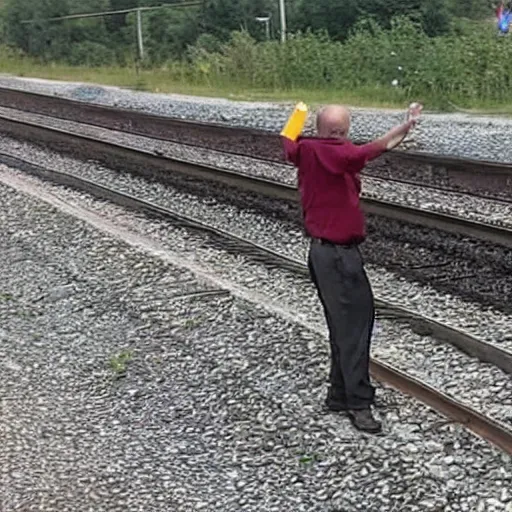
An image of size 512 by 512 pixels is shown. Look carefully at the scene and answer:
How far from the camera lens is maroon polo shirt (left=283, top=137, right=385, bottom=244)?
5.86 meters

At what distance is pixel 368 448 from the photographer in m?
5.86

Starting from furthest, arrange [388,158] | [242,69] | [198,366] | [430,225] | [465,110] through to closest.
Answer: [242,69] < [465,110] < [388,158] < [430,225] < [198,366]

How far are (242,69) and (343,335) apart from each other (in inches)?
1060

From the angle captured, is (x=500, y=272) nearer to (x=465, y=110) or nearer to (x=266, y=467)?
(x=266, y=467)

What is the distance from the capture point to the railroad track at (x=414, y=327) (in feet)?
19.5

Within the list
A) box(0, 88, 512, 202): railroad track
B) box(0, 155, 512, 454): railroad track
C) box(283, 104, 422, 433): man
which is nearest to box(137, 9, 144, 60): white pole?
box(0, 88, 512, 202): railroad track

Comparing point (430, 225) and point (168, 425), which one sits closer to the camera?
point (168, 425)

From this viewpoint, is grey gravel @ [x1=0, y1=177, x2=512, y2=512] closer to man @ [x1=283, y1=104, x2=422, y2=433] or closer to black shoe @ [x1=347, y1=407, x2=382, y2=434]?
black shoe @ [x1=347, y1=407, x2=382, y2=434]

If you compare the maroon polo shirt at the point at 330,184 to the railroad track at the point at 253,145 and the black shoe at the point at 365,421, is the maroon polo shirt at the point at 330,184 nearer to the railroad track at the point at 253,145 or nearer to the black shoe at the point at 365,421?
the black shoe at the point at 365,421

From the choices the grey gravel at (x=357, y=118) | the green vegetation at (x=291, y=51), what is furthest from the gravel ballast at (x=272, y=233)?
the green vegetation at (x=291, y=51)

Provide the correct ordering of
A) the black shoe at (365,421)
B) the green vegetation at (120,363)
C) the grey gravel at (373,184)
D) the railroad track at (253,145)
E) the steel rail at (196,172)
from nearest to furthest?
the black shoe at (365,421), the green vegetation at (120,363), the steel rail at (196,172), the grey gravel at (373,184), the railroad track at (253,145)

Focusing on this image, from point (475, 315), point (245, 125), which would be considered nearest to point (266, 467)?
point (475, 315)

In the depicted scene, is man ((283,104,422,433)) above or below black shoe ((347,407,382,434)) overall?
above

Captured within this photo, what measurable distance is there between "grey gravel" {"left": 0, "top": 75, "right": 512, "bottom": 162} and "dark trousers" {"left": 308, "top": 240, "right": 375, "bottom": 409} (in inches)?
382
